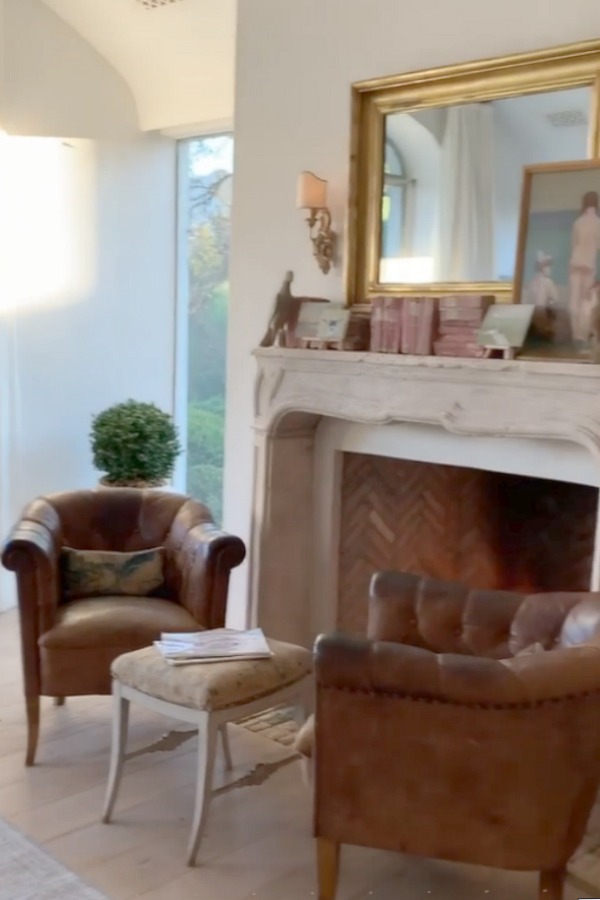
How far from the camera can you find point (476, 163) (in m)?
3.20

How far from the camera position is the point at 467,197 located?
3223 mm

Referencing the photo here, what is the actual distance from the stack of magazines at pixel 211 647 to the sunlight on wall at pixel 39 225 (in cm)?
243

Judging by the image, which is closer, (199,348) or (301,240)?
(301,240)

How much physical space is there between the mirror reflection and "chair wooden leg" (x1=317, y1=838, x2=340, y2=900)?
180 centimetres

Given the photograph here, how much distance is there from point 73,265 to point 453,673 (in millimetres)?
3484

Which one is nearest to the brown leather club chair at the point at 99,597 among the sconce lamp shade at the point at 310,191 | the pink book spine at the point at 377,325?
the pink book spine at the point at 377,325

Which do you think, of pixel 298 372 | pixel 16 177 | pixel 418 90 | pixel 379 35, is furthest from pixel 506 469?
pixel 16 177

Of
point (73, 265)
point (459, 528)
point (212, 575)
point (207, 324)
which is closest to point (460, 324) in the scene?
point (459, 528)

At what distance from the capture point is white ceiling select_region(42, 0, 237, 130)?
14.4ft

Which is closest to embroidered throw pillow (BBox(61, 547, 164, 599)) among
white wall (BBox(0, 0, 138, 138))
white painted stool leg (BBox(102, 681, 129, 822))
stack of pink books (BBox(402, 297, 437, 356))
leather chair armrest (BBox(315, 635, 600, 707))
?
white painted stool leg (BBox(102, 681, 129, 822))

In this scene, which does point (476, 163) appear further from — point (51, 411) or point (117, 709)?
point (51, 411)

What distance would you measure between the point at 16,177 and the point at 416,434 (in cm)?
243

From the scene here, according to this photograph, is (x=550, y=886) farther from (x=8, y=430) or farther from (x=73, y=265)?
(x=73, y=265)

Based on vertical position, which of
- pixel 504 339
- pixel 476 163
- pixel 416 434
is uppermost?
pixel 476 163
